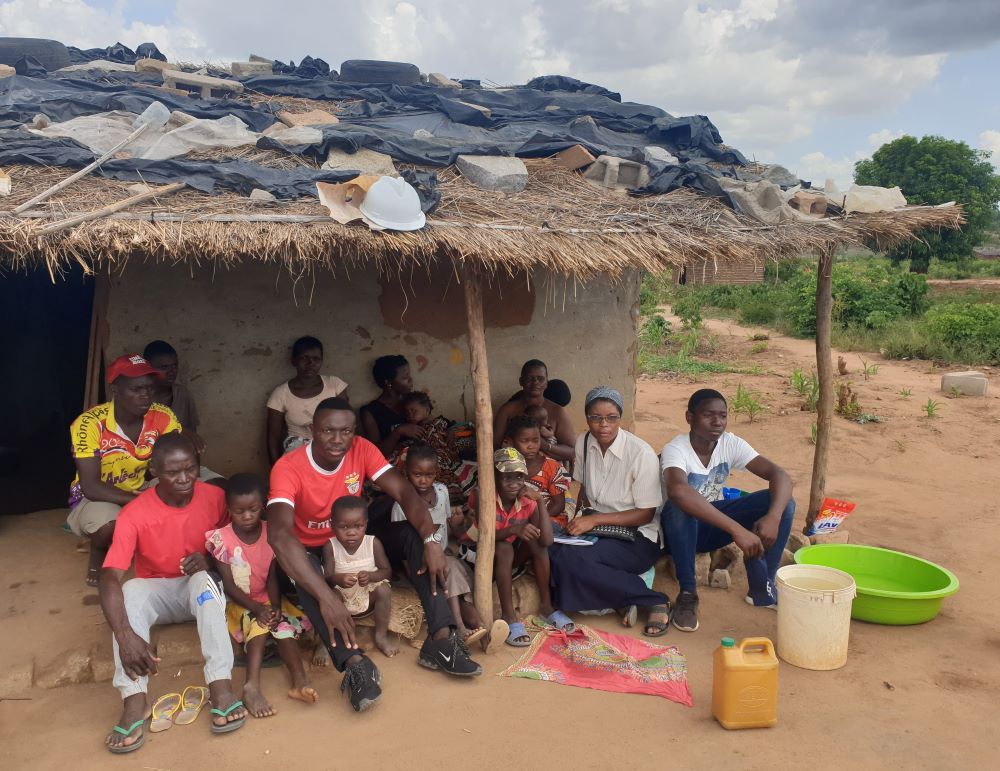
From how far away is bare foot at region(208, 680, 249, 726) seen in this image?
3.28 m

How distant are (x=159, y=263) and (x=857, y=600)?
4491mm

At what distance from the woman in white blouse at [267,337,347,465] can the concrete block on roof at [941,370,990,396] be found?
8846 millimetres

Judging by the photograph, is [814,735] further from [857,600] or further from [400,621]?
[400,621]

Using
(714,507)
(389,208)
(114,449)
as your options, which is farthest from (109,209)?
(714,507)

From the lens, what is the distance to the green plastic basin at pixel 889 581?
4156 mm

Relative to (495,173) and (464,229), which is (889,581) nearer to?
(464,229)

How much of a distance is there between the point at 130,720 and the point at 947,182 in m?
28.3

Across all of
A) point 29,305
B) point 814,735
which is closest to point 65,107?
point 29,305

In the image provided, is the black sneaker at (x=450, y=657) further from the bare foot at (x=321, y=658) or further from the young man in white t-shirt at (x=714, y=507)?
the young man in white t-shirt at (x=714, y=507)

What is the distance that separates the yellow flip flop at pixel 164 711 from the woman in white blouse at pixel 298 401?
1923mm

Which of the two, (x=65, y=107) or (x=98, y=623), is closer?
(x=98, y=623)

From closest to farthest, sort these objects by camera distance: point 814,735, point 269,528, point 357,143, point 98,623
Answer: point 814,735, point 269,528, point 98,623, point 357,143

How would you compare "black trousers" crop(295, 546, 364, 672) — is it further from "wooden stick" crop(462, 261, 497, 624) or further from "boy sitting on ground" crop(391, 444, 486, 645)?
"wooden stick" crop(462, 261, 497, 624)

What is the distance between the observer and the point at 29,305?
20.8ft
